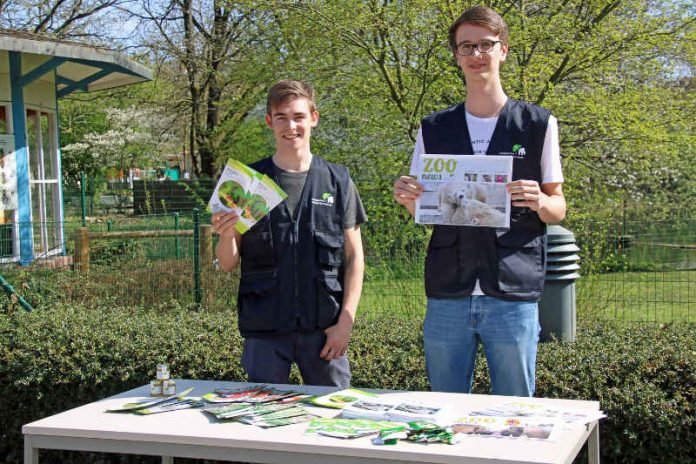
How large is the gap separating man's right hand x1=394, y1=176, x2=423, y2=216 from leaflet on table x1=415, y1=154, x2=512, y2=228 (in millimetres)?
26

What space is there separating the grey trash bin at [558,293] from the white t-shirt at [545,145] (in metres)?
2.09

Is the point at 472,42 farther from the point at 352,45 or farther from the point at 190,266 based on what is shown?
the point at 352,45

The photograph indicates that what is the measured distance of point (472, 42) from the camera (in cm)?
334

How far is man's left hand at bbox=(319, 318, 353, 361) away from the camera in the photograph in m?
3.74

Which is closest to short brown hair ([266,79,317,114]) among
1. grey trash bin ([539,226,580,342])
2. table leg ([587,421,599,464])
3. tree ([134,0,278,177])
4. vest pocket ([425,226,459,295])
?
vest pocket ([425,226,459,295])

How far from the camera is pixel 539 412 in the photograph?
2.98 metres

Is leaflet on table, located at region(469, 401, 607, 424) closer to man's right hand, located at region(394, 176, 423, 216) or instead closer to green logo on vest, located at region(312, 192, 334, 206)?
man's right hand, located at region(394, 176, 423, 216)

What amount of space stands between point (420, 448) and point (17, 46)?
30.3ft

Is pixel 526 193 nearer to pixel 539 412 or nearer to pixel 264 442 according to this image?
pixel 539 412

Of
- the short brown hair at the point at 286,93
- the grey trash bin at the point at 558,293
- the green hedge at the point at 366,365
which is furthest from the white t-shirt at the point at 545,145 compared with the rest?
the grey trash bin at the point at 558,293

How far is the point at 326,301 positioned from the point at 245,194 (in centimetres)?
63

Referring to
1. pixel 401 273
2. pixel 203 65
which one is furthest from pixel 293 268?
pixel 203 65

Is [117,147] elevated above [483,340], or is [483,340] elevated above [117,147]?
[117,147]

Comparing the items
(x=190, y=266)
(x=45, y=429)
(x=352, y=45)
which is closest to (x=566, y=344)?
(x=45, y=429)
